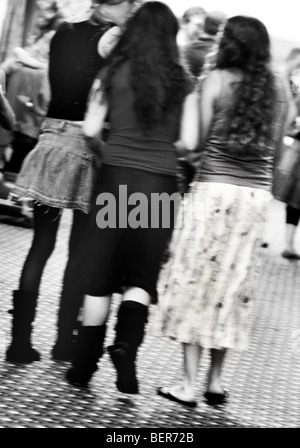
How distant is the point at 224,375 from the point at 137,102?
5.11 ft

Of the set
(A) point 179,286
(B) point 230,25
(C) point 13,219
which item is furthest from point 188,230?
(C) point 13,219

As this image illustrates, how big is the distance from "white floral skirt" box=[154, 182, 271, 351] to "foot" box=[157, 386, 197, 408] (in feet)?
0.75

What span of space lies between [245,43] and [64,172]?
3.13 feet

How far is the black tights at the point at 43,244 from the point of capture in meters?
4.81

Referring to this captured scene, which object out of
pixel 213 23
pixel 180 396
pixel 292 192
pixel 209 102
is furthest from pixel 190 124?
pixel 292 192

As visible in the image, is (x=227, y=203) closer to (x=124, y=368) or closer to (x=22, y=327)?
(x=124, y=368)

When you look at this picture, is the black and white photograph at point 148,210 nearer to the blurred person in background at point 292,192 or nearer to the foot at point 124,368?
the foot at point 124,368

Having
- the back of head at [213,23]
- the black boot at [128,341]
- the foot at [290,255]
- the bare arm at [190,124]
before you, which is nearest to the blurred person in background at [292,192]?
the foot at [290,255]

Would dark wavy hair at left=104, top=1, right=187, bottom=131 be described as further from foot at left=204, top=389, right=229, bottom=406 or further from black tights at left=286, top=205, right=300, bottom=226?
black tights at left=286, top=205, right=300, bottom=226

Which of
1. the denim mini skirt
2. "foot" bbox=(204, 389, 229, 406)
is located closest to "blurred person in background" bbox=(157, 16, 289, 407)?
"foot" bbox=(204, 389, 229, 406)

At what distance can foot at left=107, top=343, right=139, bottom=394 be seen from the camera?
4465mm

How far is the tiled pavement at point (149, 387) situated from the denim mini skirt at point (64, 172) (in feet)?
2.01

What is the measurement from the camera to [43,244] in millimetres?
4844
